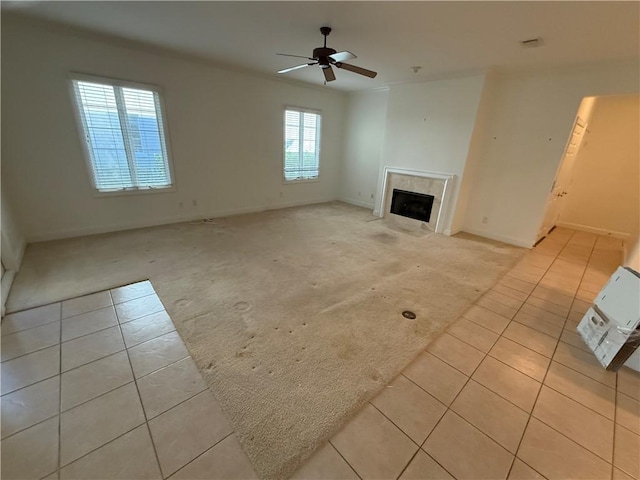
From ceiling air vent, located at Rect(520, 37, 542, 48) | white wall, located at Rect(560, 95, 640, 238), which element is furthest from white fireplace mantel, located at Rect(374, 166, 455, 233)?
white wall, located at Rect(560, 95, 640, 238)

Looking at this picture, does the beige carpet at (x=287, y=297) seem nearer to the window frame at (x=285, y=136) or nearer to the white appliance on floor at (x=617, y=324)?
the white appliance on floor at (x=617, y=324)

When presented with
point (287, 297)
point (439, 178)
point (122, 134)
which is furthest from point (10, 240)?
point (439, 178)

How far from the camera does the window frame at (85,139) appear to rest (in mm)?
3553

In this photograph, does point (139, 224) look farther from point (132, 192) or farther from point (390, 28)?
point (390, 28)

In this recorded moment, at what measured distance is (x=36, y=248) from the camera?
3557mm

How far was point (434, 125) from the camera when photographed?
475cm

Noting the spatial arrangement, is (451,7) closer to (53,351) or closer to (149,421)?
(149,421)

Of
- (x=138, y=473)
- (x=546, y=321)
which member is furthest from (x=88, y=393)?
(x=546, y=321)

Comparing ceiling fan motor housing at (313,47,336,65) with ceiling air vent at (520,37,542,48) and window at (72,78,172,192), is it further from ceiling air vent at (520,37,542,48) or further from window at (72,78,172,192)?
window at (72,78,172,192)

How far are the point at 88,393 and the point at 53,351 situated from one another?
2.02 feet

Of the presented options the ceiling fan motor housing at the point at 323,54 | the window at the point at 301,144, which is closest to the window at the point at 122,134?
the window at the point at 301,144

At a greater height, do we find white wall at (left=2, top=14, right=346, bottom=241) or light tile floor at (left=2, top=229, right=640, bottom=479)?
white wall at (left=2, top=14, right=346, bottom=241)

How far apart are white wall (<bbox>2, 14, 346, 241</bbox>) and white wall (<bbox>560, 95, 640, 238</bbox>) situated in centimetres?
514

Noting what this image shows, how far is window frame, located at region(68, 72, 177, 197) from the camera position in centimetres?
355
